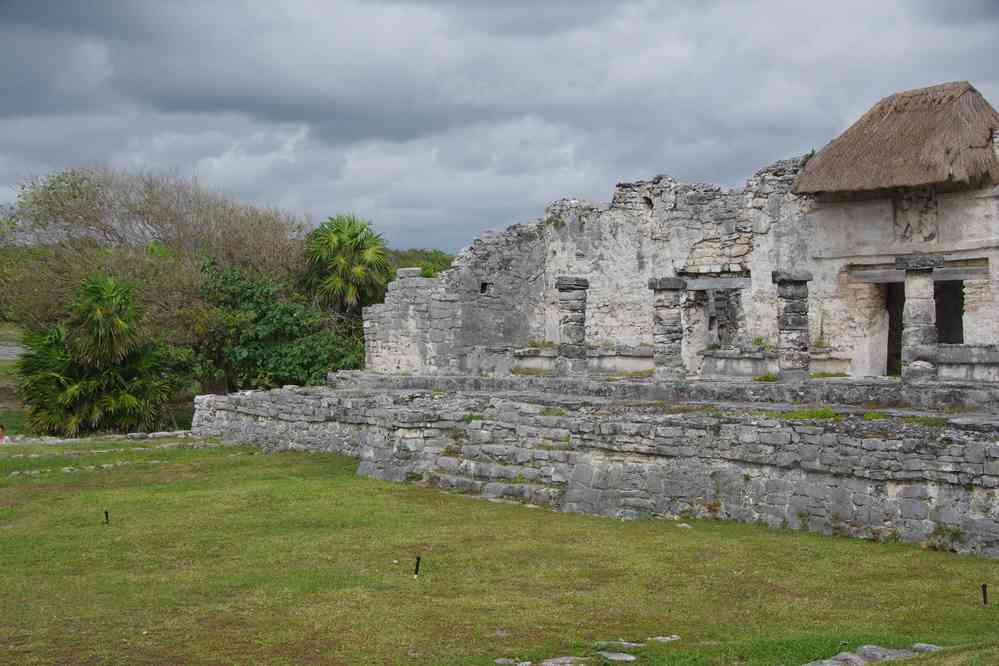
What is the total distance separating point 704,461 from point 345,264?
14594 millimetres

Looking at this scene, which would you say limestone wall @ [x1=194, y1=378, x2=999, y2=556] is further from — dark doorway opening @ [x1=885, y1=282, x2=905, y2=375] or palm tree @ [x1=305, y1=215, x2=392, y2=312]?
palm tree @ [x1=305, y1=215, x2=392, y2=312]

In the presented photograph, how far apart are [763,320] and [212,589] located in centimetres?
1246

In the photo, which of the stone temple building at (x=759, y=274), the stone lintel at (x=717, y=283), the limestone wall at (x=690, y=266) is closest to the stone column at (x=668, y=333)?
the stone temple building at (x=759, y=274)

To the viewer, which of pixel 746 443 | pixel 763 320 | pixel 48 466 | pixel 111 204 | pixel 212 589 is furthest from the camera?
pixel 111 204

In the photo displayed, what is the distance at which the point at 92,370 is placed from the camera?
16828 mm

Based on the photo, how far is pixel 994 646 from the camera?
4801mm

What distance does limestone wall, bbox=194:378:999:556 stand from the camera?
7547mm

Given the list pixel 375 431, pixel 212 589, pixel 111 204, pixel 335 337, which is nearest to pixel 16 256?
pixel 111 204

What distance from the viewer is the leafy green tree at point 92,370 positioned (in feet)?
53.5

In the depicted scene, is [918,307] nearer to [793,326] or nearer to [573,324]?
[793,326]

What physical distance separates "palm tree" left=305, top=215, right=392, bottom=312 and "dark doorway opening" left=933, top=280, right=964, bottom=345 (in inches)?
439

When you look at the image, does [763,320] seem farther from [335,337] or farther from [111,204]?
[111,204]

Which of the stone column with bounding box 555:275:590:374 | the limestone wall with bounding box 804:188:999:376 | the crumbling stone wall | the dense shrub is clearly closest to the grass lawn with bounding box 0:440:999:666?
the stone column with bounding box 555:275:590:374

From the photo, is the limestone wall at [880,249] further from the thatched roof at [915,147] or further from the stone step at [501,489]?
the stone step at [501,489]
